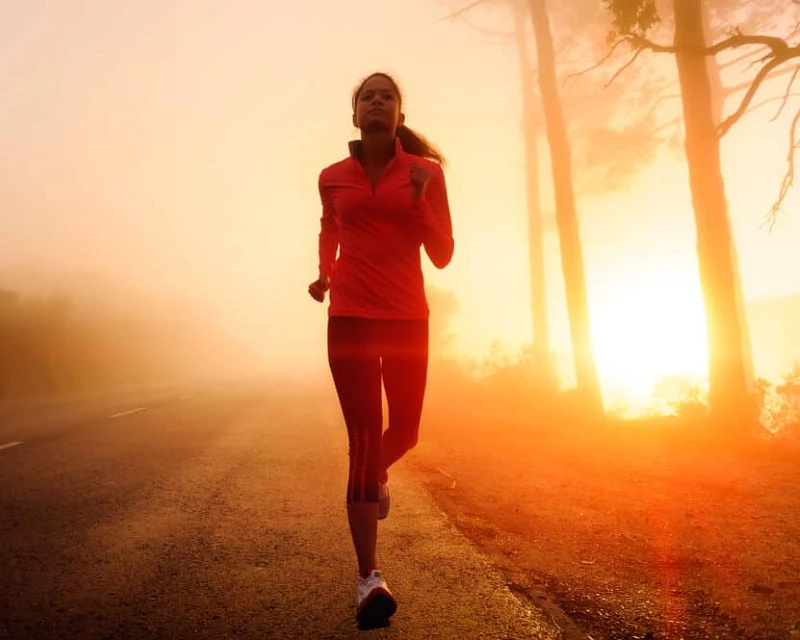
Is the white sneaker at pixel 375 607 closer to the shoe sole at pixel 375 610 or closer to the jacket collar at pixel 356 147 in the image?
the shoe sole at pixel 375 610

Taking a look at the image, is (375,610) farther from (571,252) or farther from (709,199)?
(571,252)

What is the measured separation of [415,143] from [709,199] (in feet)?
22.3

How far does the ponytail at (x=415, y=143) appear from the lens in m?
3.16

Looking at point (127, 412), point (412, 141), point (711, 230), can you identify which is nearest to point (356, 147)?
point (412, 141)

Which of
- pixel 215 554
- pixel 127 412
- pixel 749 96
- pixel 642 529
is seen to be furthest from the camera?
pixel 127 412

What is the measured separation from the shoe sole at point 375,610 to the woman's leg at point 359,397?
0.38m

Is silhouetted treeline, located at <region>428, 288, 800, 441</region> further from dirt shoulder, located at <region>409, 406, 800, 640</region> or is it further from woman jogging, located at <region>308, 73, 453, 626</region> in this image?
woman jogging, located at <region>308, 73, 453, 626</region>

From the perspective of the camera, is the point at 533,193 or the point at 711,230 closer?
the point at 711,230

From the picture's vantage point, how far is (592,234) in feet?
70.6

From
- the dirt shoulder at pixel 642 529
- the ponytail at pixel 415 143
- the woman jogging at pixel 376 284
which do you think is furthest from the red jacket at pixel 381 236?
the dirt shoulder at pixel 642 529

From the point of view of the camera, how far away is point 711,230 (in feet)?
27.2

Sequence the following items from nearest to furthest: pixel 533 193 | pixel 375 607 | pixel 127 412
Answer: pixel 375 607 → pixel 127 412 → pixel 533 193

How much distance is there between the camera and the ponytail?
3.16 metres

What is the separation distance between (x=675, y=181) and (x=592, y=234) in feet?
14.1
